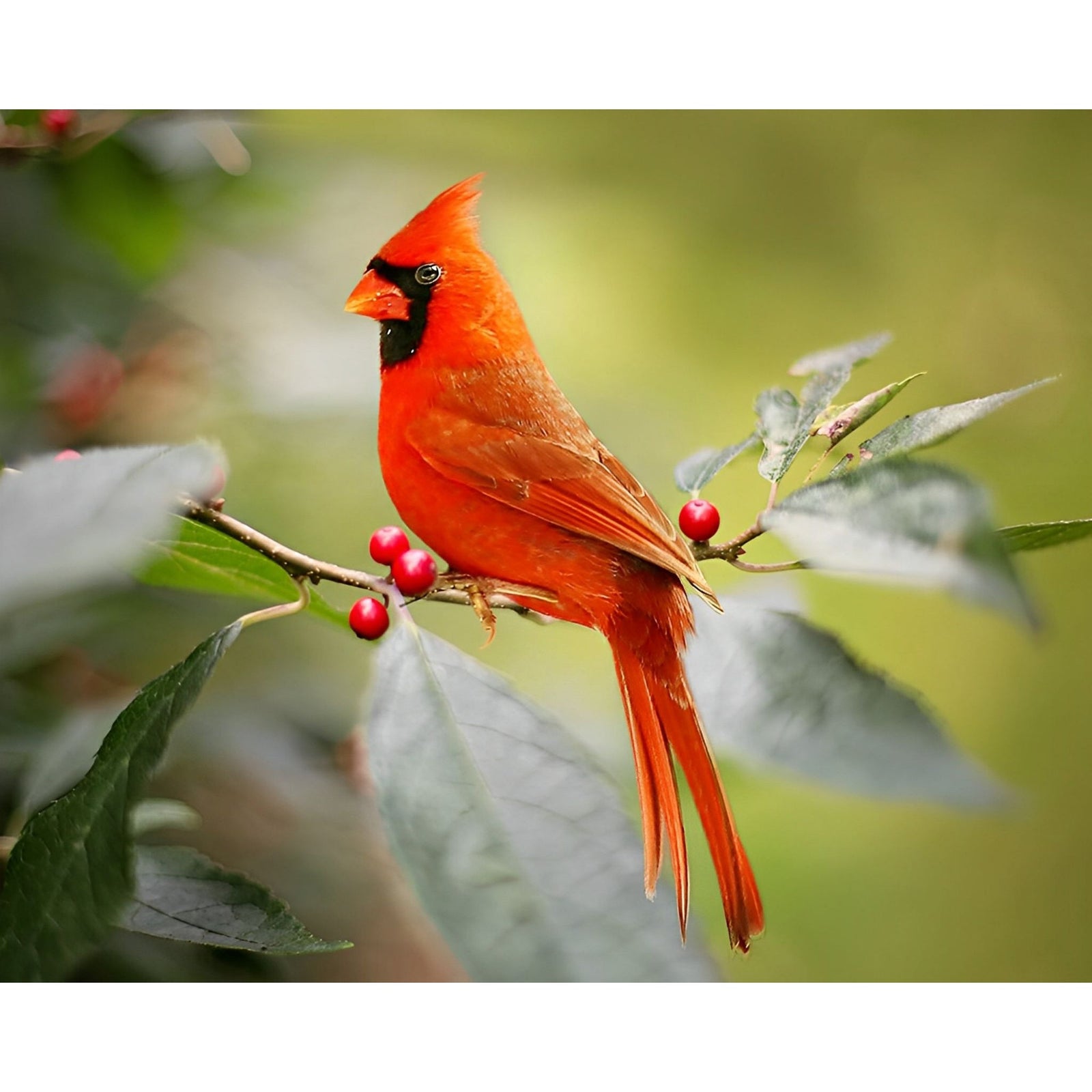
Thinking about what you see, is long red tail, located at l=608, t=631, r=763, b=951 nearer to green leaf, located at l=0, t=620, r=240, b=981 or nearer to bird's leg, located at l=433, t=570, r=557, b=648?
bird's leg, located at l=433, t=570, r=557, b=648

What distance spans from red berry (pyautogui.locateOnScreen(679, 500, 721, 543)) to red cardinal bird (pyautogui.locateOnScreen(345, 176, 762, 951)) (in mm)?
22

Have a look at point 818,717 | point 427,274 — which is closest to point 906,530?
point 818,717

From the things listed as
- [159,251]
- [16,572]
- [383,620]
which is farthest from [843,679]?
[159,251]

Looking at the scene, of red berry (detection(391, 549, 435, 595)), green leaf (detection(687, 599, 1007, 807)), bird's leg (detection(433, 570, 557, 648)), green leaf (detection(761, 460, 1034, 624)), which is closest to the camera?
green leaf (detection(761, 460, 1034, 624))

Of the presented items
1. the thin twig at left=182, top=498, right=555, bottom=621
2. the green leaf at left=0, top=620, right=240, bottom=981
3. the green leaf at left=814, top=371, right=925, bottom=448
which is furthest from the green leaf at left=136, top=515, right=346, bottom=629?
the green leaf at left=814, top=371, right=925, bottom=448

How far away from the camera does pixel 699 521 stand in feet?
3.53

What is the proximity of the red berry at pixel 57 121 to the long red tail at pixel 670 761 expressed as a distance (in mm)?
963

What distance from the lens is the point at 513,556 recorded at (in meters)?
1.12

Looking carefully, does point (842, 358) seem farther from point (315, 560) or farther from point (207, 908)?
point (207, 908)

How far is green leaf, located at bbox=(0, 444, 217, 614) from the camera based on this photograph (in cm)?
76
